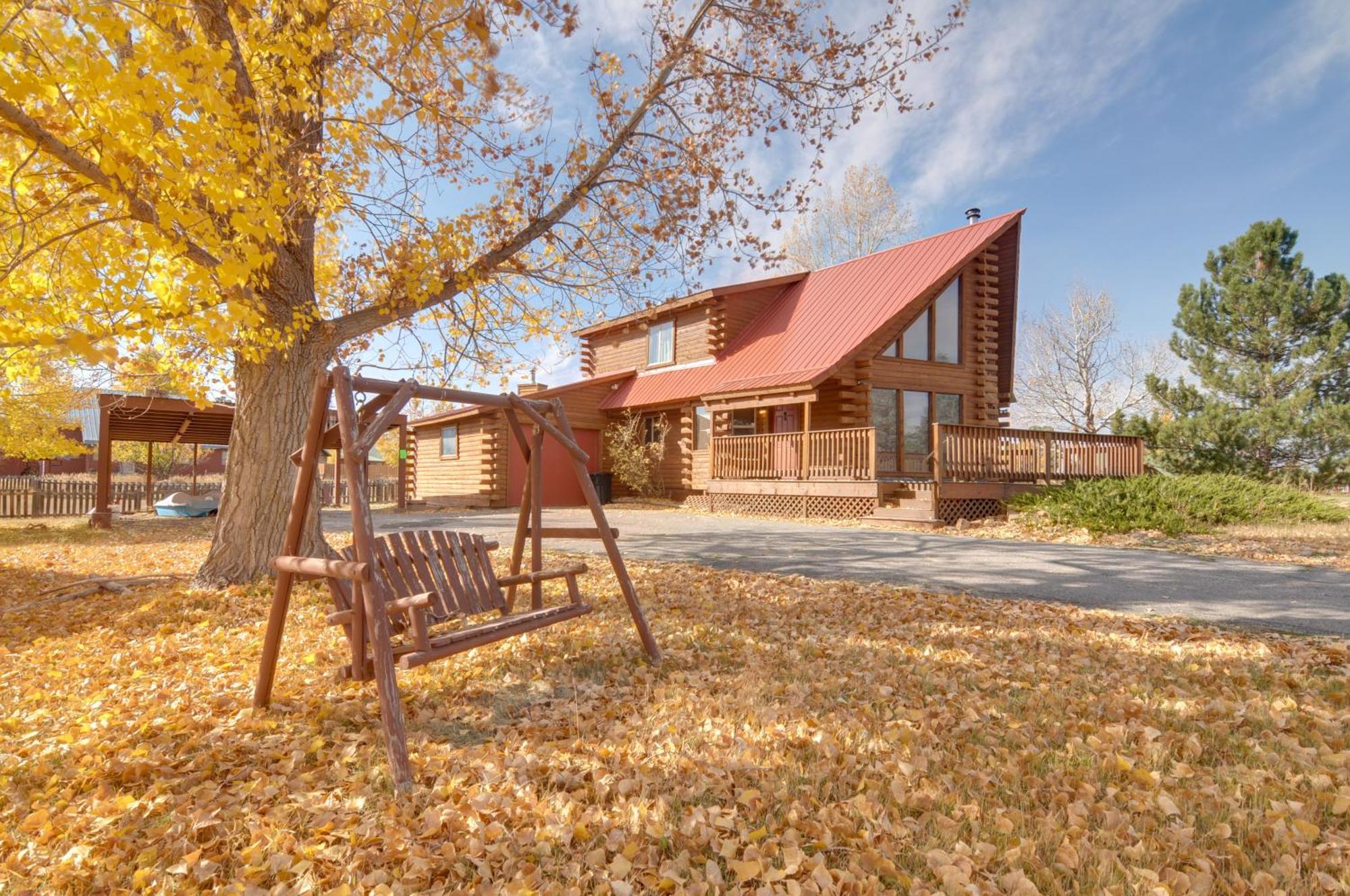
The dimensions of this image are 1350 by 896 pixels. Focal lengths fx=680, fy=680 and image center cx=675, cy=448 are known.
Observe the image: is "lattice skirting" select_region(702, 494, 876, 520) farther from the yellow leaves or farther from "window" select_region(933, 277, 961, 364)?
the yellow leaves

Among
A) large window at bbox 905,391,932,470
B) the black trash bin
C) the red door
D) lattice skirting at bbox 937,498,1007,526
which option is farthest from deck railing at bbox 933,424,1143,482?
the red door

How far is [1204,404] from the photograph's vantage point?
78.1 ft

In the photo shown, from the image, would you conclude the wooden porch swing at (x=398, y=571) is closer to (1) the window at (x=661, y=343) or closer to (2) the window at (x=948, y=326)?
(2) the window at (x=948, y=326)

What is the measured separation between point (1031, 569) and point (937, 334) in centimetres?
1128

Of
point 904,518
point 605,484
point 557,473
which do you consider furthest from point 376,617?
point 557,473

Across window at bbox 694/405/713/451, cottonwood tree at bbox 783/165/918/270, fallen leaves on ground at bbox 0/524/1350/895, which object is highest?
cottonwood tree at bbox 783/165/918/270

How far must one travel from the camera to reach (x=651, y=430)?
21.5 metres

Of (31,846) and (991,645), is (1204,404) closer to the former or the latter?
(991,645)

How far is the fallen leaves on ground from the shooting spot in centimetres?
235

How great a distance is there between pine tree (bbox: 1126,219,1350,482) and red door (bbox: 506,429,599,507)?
62.2ft

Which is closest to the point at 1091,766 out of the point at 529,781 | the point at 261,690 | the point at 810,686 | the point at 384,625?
the point at 810,686

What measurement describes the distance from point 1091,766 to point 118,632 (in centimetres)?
676

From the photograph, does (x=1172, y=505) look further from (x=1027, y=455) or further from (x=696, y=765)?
(x=696, y=765)

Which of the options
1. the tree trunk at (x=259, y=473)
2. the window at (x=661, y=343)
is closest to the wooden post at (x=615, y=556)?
the tree trunk at (x=259, y=473)
